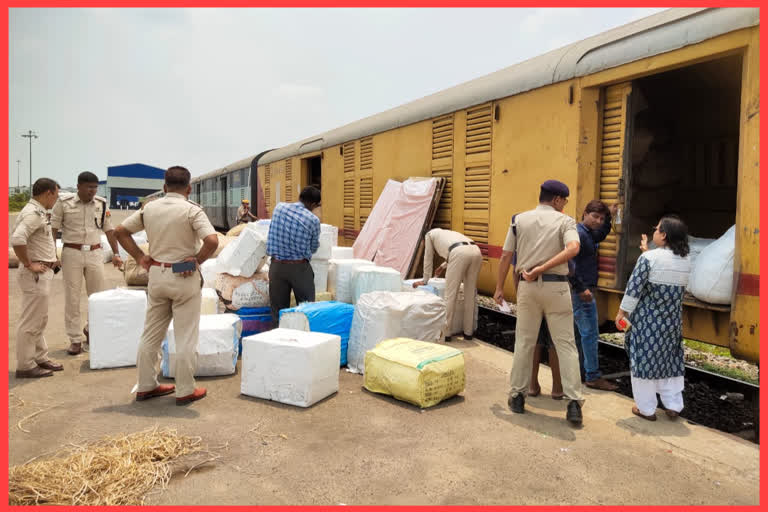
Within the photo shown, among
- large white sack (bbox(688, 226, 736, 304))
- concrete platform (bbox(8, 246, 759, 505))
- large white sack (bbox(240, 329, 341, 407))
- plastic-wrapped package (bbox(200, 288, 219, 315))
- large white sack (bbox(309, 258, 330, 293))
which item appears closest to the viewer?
concrete platform (bbox(8, 246, 759, 505))

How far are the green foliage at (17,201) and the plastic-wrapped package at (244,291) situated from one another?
4492 centimetres

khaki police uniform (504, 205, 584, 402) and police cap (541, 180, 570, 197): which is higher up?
police cap (541, 180, 570, 197)

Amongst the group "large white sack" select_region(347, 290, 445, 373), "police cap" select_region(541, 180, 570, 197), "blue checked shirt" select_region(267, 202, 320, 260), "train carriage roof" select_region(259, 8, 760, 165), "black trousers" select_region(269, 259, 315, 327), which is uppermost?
"train carriage roof" select_region(259, 8, 760, 165)

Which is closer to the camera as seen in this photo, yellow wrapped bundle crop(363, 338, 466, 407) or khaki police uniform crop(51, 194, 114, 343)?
yellow wrapped bundle crop(363, 338, 466, 407)

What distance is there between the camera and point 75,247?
5.23 metres

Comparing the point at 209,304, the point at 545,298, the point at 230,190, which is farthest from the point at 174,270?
the point at 230,190

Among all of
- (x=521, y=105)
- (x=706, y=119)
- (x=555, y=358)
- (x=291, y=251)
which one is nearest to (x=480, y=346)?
(x=555, y=358)

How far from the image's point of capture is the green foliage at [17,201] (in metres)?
42.6

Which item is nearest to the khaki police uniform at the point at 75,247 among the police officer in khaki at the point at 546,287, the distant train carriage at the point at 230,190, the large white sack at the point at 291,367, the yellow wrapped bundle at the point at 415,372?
the large white sack at the point at 291,367

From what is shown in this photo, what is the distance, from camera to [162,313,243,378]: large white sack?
176 inches

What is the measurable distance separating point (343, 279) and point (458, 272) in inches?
53.0

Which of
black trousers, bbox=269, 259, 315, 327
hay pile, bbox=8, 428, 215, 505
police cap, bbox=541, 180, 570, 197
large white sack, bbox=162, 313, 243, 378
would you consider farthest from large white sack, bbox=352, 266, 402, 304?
hay pile, bbox=8, 428, 215, 505

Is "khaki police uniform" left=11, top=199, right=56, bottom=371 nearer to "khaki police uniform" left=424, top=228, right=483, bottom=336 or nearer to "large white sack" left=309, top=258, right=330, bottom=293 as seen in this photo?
"large white sack" left=309, top=258, right=330, bottom=293

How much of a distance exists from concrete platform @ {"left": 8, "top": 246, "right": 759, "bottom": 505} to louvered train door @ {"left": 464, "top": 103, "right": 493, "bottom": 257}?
9.55 feet
